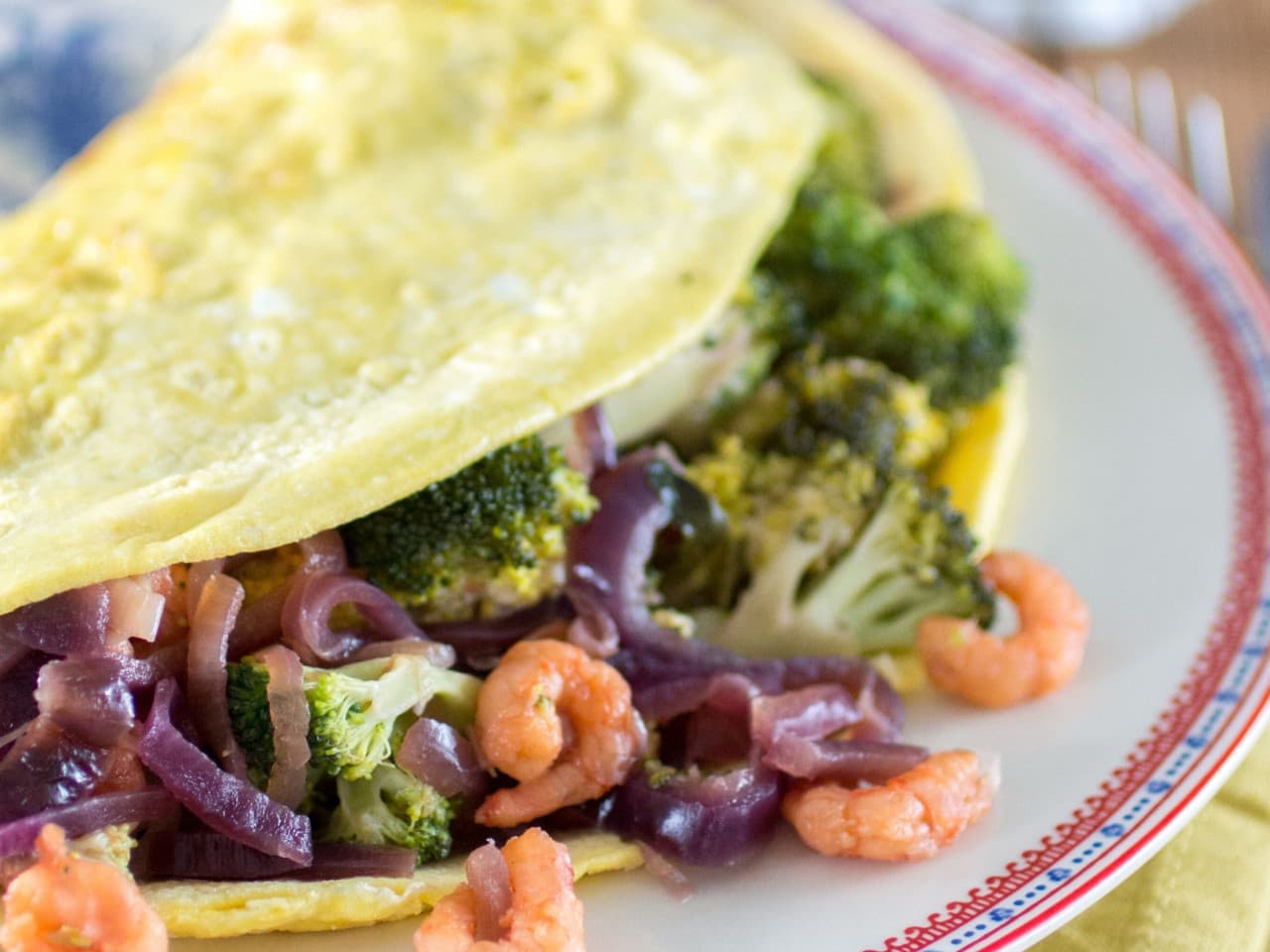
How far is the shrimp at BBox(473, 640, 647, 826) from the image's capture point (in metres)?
2.62

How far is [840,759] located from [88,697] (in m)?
1.39

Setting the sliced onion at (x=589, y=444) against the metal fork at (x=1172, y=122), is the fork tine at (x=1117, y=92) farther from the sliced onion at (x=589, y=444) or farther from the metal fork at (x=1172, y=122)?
the sliced onion at (x=589, y=444)

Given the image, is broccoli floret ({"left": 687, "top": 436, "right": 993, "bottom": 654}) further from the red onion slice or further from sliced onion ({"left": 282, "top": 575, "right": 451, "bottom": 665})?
the red onion slice

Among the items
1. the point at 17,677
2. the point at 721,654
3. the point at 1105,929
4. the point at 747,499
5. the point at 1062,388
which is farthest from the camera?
the point at 1062,388

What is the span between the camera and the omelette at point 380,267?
243cm

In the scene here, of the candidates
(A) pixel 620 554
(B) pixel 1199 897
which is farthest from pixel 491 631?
(B) pixel 1199 897

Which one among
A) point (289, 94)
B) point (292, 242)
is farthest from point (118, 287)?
point (289, 94)

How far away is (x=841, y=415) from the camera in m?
3.47

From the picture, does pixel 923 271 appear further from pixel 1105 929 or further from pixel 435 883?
pixel 435 883

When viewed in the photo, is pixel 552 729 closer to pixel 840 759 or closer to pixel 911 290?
pixel 840 759

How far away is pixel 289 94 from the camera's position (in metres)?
3.67

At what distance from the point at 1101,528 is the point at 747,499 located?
91 cm

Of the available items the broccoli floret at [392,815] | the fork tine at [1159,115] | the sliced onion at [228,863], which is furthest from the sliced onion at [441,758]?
the fork tine at [1159,115]

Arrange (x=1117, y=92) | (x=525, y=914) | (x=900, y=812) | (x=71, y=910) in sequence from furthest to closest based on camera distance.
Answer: (x=1117, y=92) → (x=900, y=812) → (x=525, y=914) → (x=71, y=910)
